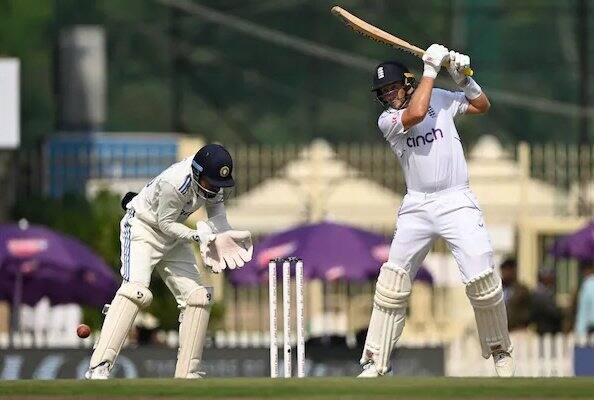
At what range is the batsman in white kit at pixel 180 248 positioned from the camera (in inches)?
594

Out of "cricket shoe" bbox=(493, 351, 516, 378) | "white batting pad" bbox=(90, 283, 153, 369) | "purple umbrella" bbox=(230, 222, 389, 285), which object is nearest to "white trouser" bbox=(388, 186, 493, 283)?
"cricket shoe" bbox=(493, 351, 516, 378)

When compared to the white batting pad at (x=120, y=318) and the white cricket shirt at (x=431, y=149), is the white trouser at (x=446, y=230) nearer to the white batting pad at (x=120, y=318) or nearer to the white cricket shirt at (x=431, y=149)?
the white cricket shirt at (x=431, y=149)

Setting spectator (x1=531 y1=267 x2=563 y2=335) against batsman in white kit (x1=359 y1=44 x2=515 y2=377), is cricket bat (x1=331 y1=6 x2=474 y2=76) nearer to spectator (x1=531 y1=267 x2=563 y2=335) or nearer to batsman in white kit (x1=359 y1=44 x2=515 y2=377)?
batsman in white kit (x1=359 y1=44 x2=515 y2=377)

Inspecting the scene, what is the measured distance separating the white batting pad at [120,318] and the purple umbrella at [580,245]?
10.9m

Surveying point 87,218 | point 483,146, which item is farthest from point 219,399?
point 483,146

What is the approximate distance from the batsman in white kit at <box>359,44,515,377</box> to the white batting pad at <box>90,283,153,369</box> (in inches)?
56.0

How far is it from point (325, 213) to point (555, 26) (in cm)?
1376

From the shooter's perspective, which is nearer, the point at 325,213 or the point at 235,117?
the point at 325,213

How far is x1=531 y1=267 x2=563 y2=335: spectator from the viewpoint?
82.1 feet

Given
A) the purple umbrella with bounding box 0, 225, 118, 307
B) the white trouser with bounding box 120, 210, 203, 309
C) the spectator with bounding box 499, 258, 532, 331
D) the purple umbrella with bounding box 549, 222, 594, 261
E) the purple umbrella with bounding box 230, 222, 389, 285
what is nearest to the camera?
the white trouser with bounding box 120, 210, 203, 309

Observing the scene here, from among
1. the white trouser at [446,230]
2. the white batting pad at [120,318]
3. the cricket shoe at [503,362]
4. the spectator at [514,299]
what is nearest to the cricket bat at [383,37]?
the white trouser at [446,230]

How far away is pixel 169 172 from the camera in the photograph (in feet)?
50.1

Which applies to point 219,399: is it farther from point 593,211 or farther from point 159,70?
point 159,70

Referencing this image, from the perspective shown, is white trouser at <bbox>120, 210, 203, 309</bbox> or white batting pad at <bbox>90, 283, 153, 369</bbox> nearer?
white batting pad at <bbox>90, 283, 153, 369</bbox>
